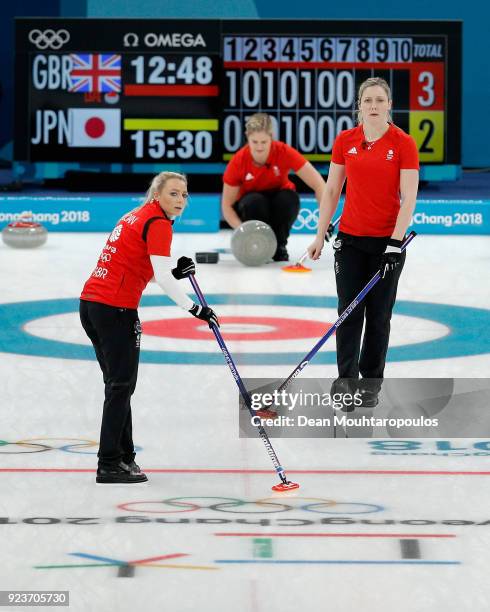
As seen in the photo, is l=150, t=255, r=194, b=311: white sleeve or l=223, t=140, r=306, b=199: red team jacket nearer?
l=150, t=255, r=194, b=311: white sleeve

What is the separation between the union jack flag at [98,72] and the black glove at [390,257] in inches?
355

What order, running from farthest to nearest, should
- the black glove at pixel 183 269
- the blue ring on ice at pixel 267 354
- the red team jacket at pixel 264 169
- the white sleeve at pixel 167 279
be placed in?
the red team jacket at pixel 264 169 → the blue ring on ice at pixel 267 354 → the black glove at pixel 183 269 → the white sleeve at pixel 167 279

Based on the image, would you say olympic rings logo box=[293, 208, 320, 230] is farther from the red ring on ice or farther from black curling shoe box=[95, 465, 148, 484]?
black curling shoe box=[95, 465, 148, 484]

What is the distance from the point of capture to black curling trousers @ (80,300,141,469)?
15.1 ft

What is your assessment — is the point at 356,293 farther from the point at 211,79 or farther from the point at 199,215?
the point at 211,79

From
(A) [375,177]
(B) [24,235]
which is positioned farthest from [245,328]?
(B) [24,235]

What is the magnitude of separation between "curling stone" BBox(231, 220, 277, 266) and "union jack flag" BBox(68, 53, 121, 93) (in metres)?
4.08

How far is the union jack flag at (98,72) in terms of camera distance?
1406cm

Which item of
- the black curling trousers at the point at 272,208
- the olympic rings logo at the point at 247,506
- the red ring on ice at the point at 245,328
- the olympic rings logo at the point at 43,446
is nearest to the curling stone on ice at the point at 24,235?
the black curling trousers at the point at 272,208

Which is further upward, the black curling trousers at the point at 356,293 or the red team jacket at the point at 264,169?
the red team jacket at the point at 264,169

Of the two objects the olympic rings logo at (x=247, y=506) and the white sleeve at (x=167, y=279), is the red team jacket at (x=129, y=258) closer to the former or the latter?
the white sleeve at (x=167, y=279)

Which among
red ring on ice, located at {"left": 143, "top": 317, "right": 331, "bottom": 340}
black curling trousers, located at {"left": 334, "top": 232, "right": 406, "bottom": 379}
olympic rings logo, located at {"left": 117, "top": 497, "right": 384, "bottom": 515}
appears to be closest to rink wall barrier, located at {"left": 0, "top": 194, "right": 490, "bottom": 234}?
red ring on ice, located at {"left": 143, "top": 317, "right": 331, "bottom": 340}

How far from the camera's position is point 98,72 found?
46.2 feet

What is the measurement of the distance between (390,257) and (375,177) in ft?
1.27
